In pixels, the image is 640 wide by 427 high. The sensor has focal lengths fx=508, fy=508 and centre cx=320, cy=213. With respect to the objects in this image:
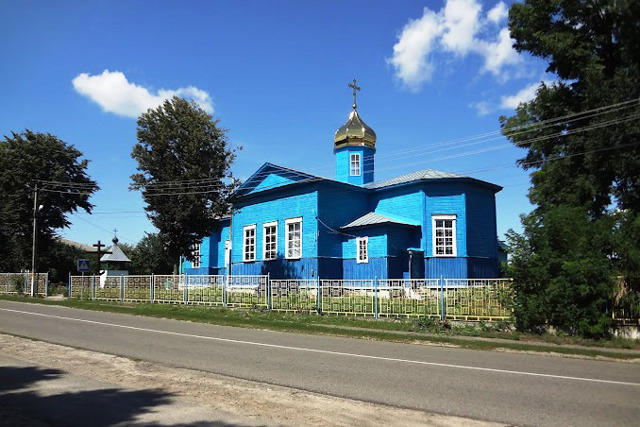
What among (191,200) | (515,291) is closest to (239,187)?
(191,200)

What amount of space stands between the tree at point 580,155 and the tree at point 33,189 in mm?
35124

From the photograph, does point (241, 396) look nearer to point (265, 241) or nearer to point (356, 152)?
point (265, 241)

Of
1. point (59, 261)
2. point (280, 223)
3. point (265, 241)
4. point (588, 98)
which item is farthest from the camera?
point (59, 261)

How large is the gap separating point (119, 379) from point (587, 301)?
38.8 ft

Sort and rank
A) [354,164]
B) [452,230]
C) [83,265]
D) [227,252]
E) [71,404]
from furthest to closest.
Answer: [227,252], [354,164], [83,265], [452,230], [71,404]

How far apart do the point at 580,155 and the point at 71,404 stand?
20292 millimetres

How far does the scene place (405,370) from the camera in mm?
8945

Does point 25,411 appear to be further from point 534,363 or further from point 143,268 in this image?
point 143,268

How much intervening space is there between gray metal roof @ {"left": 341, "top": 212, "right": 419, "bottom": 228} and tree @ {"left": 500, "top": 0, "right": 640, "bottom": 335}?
23.8ft

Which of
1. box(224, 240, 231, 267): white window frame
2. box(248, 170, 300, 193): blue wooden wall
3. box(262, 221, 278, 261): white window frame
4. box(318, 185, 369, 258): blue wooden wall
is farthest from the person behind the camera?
box(224, 240, 231, 267): white window frame

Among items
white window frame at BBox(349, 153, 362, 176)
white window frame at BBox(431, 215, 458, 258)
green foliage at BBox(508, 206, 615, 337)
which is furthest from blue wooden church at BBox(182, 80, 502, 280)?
green foliage at BBox(508, 206, 615, 337)

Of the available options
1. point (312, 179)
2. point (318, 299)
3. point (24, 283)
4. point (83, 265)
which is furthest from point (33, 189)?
point (318, 299)

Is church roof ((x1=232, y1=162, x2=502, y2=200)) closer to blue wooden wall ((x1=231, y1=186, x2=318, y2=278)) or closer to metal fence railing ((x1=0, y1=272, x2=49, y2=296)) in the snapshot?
blue wooden wall ((x1=231, y1=186, x2=318, y2=278))

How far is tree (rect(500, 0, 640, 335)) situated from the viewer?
13.8 metres
